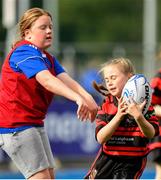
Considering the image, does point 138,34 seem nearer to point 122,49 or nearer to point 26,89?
point 122,49

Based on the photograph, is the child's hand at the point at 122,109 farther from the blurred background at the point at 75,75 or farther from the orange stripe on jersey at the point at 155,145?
the blurred background at the point at 75,75

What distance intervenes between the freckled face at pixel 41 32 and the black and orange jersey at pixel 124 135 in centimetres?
74

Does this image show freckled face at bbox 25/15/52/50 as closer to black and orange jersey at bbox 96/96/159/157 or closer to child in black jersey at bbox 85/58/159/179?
child in black jersey at bbox 85/58/159/179

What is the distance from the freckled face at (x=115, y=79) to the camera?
296 inches

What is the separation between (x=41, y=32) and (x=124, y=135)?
111cm

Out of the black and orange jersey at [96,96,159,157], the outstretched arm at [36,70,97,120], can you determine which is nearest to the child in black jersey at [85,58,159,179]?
the black and orange jersey at [96,96,159,157]

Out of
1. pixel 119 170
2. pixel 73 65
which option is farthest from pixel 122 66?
pixel 73 65

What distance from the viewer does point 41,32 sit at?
25.2 ft

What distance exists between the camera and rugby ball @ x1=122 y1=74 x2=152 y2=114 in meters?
7.30

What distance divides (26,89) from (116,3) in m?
38.5

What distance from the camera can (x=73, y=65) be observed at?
19109 mm

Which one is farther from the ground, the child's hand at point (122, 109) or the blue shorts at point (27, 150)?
the child's hand at point (122, 109)

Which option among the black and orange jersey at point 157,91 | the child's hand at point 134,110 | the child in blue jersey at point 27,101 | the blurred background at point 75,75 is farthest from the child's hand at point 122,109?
the blurred background at point 75,75

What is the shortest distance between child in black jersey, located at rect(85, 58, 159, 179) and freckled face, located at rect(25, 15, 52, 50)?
0.54m
